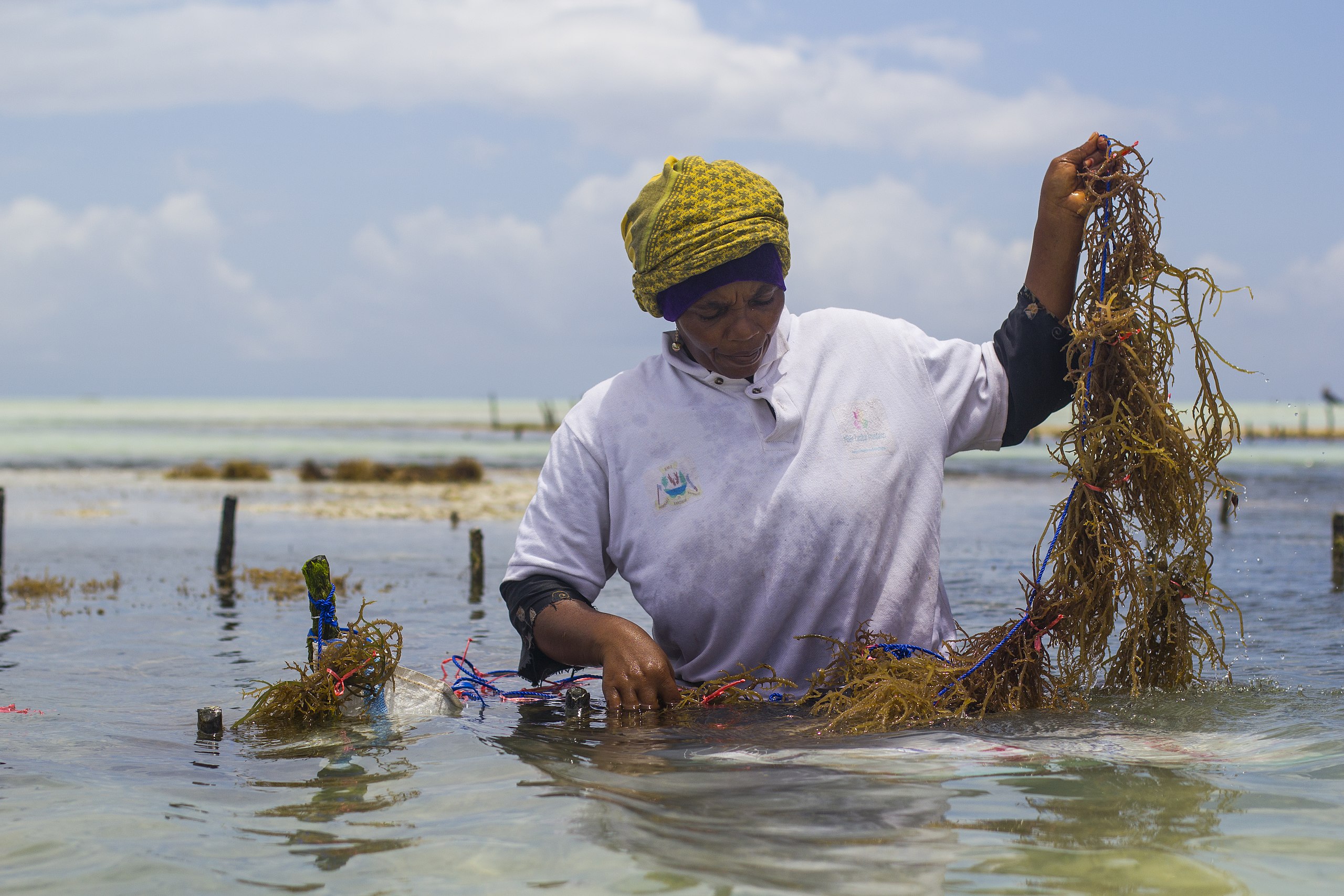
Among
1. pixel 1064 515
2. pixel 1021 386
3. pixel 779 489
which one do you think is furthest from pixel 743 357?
pixel 1064 515

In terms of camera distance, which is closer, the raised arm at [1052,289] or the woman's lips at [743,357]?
the raised arm at [1052,289]

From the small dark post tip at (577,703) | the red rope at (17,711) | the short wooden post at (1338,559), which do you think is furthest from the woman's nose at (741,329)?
the short wooden post at (1338,559)

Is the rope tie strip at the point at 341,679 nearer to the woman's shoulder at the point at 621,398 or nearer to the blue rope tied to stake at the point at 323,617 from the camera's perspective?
the blue rope tied to stake at the point at 323,617

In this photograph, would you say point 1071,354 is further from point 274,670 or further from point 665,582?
point 274,670

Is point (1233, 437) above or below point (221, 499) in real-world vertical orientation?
above

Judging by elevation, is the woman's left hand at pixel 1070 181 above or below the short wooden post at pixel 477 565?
above

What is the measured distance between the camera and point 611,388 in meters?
4.17

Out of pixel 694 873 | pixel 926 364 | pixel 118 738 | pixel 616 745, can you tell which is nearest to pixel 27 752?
pixel 118 738

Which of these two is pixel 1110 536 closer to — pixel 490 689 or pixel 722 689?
pixel 722 689

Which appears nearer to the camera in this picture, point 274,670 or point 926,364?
point 926,364

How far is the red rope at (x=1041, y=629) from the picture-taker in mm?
3924

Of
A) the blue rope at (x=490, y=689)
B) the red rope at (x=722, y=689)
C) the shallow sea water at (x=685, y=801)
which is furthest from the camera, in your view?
the blue rope at (x=490, y=689)

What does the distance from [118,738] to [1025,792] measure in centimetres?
366

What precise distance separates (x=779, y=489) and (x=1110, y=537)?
1101 mm
